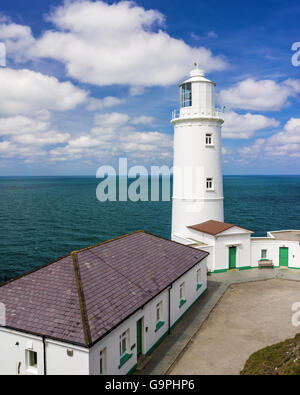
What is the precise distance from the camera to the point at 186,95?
2975cm

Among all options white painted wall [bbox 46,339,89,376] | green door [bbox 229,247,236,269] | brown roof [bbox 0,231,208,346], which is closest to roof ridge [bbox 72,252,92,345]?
brown roof [bbox 0,231,208,346]

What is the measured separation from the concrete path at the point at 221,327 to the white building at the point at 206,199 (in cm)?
212

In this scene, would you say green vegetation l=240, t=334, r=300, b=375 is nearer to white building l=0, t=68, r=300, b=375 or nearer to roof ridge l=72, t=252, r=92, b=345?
white building l=0, t=68, r=300, b=375

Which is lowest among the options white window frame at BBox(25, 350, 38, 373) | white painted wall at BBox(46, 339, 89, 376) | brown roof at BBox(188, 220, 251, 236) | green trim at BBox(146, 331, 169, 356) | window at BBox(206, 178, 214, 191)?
green trim at BBox(146, 331, 169, 356)

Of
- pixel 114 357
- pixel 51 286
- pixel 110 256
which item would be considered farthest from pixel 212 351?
pixel 51 286

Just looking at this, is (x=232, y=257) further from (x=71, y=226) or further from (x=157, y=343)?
(x=71, y=226)

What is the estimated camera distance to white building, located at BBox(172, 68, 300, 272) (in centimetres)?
2741

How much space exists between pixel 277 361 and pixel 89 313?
23.6 feet

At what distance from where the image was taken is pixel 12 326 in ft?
39.8

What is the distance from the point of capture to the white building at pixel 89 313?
11.4 meters

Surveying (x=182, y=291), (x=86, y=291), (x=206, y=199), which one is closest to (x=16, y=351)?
(x=86, y=291)

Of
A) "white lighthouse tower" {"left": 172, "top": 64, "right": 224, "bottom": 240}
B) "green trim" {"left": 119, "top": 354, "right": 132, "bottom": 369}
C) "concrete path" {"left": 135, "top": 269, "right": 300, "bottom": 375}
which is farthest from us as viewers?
"white lighthouse tower" {"left": 172, "top": 64, "right": 224, "bottom": 240}

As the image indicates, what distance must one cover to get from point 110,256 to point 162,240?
236 inches
